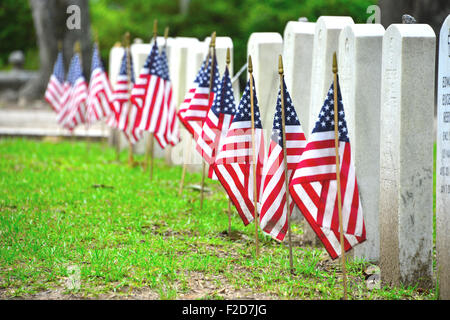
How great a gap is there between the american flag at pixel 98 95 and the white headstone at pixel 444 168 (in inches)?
326

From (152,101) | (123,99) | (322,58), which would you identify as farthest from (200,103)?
(123,99)

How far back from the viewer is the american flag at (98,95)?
12.9 m

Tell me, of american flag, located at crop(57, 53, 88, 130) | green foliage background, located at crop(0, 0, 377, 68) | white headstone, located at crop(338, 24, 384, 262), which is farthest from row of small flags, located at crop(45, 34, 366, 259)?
green foliage background, located at crop(0, 0, 377, 68)

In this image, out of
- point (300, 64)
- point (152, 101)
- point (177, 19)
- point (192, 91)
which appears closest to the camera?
point (300, 64)

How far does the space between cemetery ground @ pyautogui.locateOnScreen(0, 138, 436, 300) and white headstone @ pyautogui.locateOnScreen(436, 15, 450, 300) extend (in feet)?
1.00

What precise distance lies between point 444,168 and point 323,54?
2.35m

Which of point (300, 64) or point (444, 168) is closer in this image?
point (444, 168)

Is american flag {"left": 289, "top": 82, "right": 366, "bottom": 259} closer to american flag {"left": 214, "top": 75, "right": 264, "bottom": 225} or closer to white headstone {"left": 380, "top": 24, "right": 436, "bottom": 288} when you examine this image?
white headstone {"left": 380, "top": 24, "right": 436, "bottom": 288}

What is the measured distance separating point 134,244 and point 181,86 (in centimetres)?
540

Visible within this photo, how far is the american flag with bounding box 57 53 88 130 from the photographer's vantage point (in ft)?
44.2

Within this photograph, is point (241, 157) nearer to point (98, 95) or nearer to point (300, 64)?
point (300, 64)

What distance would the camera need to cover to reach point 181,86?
1191cm

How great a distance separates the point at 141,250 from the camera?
6637mm
